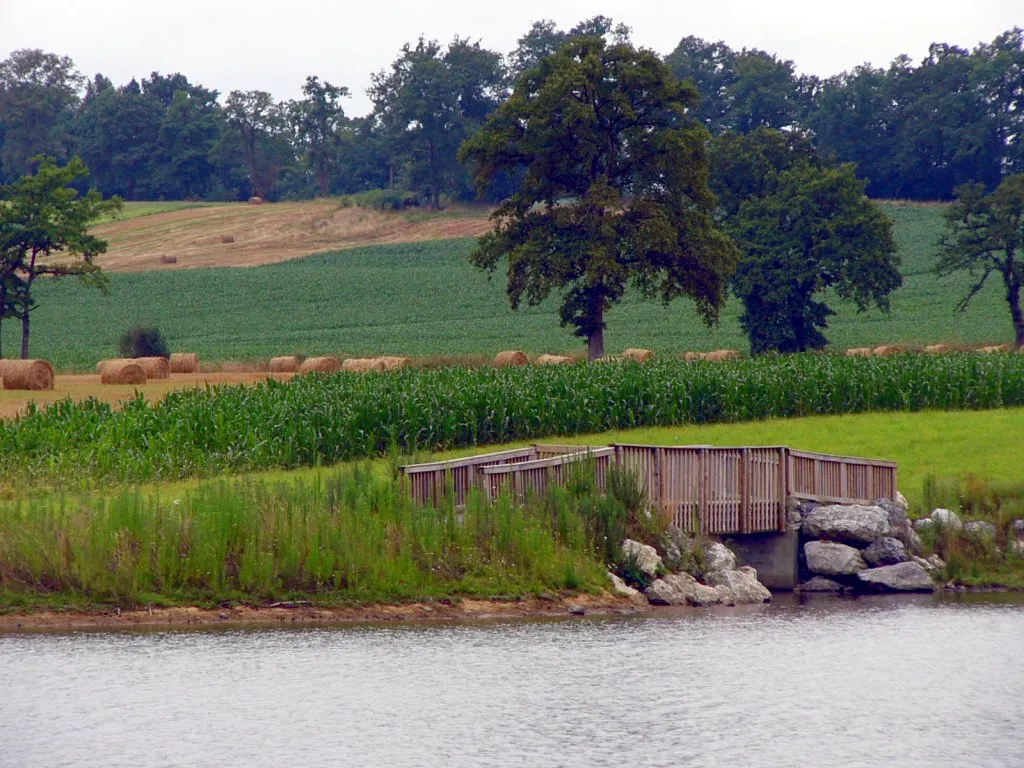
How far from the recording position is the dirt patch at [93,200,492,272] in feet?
361

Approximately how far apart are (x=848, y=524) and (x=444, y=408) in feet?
34.6

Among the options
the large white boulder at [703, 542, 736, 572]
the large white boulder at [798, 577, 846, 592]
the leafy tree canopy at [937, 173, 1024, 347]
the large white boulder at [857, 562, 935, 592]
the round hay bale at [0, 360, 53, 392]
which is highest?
the leafy tree canopy at [937, 173, 1024, 347]

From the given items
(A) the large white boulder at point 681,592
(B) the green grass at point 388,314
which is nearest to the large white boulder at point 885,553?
(A) the large white boulder at point 681,592

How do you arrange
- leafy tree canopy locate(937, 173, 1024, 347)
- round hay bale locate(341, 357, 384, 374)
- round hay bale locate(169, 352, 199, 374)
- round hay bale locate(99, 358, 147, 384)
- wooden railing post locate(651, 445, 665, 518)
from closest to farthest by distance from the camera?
wooden railing post locate(651, 445, 665, 518)
round hay bale locate(99, 358, 147, 384)
round hay bale locate(341, 357, 384, 374)
round hay bale locate(169, 352, 199, 374)
leafy tree canopy locate(937, 173, 1024, 347)

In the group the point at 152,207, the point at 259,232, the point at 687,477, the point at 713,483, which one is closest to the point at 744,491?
the point at 713,483

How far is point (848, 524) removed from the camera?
25578mm

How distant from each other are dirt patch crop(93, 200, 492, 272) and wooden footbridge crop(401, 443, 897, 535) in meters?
85.0

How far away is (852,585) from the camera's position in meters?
25.4

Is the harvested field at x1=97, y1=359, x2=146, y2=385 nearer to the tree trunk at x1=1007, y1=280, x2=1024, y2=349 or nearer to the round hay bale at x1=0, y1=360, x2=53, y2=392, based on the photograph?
the round hay bale at x1=0, y1=360, x2=53, y2=392

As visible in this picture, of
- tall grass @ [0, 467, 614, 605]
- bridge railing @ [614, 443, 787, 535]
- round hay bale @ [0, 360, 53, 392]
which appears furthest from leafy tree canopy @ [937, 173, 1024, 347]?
tall grass @ [0, 467, 614, 605]

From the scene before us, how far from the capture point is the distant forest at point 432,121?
126 metres

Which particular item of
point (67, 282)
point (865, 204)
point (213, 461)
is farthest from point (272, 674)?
point (67, 282)

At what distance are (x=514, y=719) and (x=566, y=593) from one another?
6099mm

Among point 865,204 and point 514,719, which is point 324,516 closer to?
point 514,719
